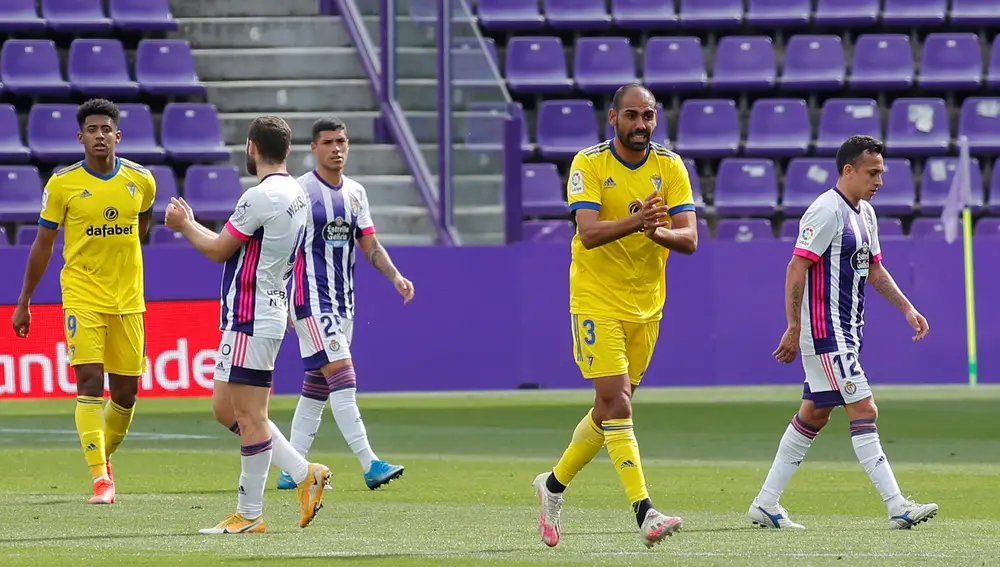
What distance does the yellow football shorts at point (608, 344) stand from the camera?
815cm

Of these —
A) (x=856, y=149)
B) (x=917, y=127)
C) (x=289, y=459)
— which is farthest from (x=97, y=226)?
(x=917, y=127)

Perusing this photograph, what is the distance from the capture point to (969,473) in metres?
11.8

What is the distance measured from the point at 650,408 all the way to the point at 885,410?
228cm

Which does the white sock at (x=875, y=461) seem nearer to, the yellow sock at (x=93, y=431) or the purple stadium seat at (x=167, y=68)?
the yellow sock at (x=93, y=431)

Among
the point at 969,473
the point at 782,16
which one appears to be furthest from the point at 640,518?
the point at 782,16

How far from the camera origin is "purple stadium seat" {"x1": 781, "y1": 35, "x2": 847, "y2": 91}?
80.3 feet

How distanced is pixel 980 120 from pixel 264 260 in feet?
57.7

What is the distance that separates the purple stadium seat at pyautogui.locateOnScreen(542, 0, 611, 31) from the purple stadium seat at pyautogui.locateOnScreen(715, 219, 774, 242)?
403cm

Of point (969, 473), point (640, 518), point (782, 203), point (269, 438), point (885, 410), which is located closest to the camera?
point (640, 518)

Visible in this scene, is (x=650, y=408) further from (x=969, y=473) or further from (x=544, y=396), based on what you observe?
(x=969, y=473)

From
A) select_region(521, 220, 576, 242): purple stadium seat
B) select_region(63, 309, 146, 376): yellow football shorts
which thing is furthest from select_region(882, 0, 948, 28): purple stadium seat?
select_region(63, 309, 146, 376): yellow football shorts

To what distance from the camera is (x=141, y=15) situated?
24078mm

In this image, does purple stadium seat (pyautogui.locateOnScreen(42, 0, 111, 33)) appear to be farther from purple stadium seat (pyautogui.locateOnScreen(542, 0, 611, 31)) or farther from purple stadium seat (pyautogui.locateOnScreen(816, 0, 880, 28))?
purple stadium seat (pyautogui.locateOnScreen(816, 0, 880, 28))

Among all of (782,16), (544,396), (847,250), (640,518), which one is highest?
(782,16)
